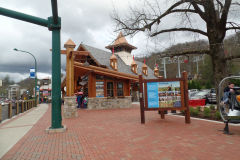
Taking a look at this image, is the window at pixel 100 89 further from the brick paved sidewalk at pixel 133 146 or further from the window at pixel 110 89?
the brick paved sidewalk at pixel 133 146

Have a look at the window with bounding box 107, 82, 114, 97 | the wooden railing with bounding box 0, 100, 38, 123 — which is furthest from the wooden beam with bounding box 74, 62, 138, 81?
the wooden railing with bounding box 0, 100, 38, 123

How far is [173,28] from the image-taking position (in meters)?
9.88

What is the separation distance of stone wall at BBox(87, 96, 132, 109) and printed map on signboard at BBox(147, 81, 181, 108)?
29.0 feet

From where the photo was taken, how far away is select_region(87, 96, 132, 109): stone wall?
1573 centimetres

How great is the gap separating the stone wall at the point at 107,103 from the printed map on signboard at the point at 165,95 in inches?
348

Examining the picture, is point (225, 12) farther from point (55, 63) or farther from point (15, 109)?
point (15, 109)

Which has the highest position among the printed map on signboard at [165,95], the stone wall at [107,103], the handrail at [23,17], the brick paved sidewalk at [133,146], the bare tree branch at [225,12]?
the bare tree branch at [225,12]

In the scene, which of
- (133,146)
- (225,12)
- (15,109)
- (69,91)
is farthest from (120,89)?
(133,146)

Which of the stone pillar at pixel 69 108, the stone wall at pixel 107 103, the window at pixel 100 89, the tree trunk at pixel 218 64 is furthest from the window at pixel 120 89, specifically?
the tree trunk at pixel 218 64

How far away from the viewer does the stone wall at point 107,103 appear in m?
15.7

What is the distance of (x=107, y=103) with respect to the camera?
1638 cm

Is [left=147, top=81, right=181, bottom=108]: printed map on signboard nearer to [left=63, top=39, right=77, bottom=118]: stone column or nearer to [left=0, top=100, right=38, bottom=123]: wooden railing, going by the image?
[left=63, top=39, right=77, bottom=118]: stone column

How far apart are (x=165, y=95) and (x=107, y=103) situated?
928 centimetres

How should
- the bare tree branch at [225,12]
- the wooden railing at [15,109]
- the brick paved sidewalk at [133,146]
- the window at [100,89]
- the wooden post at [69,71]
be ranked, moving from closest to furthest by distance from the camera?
the brick paved sidewalk at [133,146] < the bare tree branch at [225,12] < the wooden post at [69,71] < the wooden railing at [15,109] < the window at [100,89]
